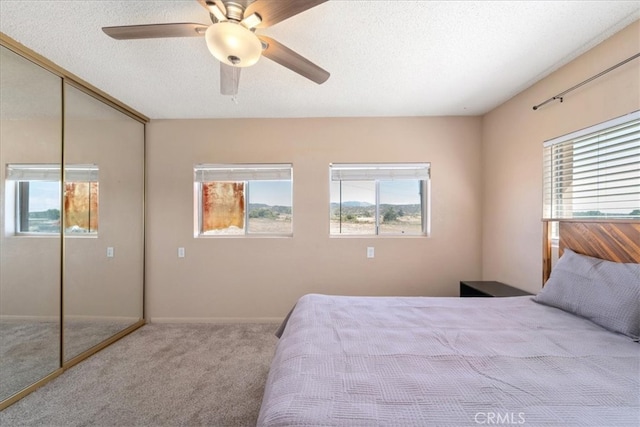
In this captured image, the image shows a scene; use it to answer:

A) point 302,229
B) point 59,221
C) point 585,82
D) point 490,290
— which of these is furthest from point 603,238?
point 59,221

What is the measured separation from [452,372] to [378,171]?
2379 millimetres

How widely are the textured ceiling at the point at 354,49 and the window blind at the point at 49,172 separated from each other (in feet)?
2.59

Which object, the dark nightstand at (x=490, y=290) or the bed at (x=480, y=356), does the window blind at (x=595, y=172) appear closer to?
the bed at (x=480, y=356)

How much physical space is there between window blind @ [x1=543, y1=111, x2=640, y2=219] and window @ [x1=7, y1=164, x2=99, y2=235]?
13.4ft

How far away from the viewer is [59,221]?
2.05m

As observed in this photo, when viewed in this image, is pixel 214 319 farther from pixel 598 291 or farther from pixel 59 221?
pixel 598 291

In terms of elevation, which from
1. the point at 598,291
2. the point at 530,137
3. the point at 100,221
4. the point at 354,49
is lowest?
the point at 598,291

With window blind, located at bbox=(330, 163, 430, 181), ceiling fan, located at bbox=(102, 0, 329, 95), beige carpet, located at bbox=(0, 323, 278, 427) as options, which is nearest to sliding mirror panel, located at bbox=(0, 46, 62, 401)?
beige carpet, located at bbox=(0, 323, 278, 427)

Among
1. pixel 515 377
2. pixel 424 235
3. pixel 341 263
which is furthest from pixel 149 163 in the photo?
pixel 515 377

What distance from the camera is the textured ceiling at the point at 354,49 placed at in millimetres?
1433

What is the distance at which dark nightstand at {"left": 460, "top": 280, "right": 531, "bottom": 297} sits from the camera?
7.49 ft

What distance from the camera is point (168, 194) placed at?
3.02 metres

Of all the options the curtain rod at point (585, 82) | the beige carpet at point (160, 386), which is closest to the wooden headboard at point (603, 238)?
the curtain rod at point (585, 82)

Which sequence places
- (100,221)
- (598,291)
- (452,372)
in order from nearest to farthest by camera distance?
(452,372), (598,291), (100,221)
